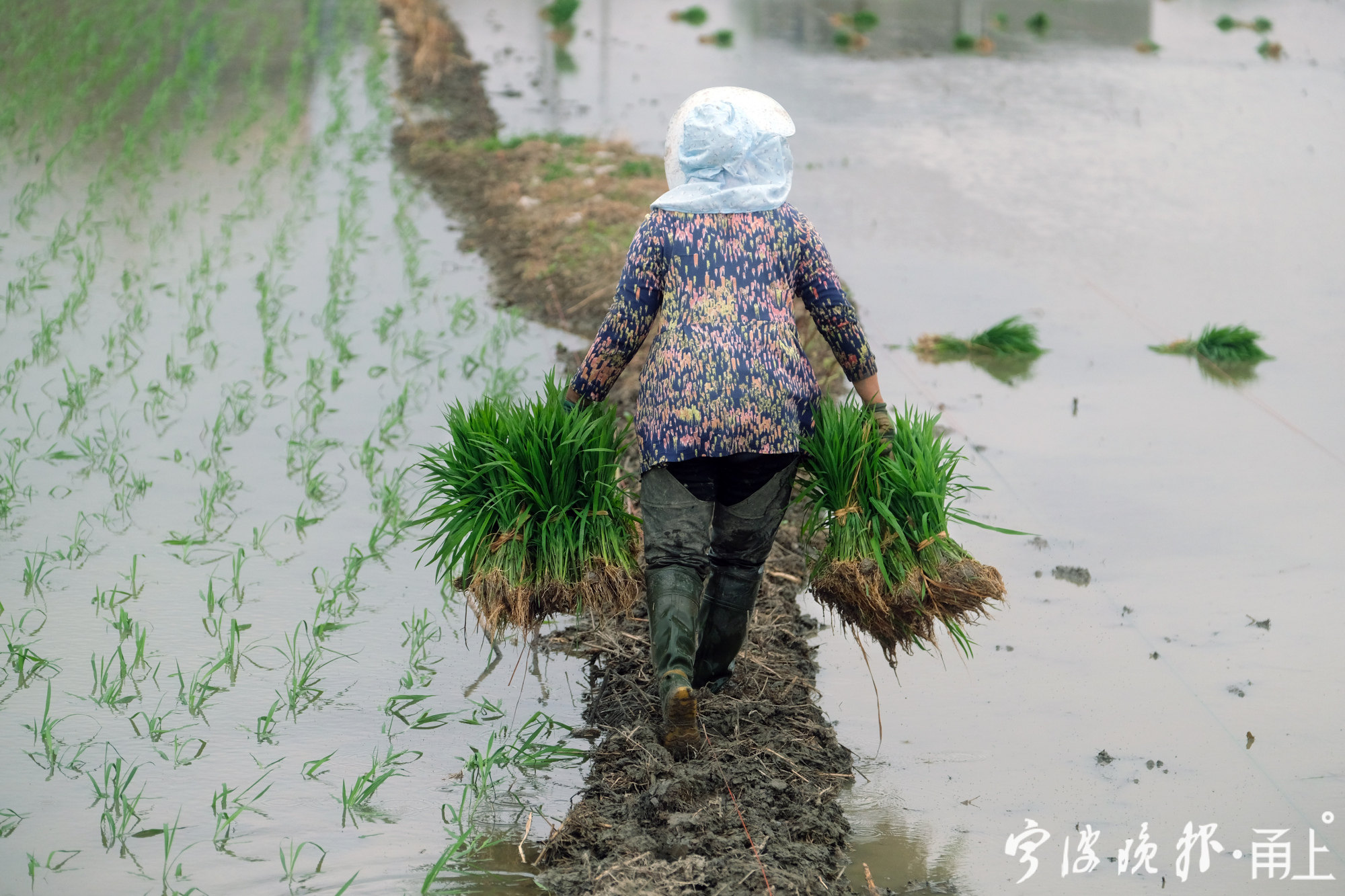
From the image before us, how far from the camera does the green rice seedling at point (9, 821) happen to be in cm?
282

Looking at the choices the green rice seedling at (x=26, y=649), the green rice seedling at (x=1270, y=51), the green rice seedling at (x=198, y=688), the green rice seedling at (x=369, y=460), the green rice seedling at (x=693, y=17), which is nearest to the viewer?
the green rice seedling at (x=198, y=688)

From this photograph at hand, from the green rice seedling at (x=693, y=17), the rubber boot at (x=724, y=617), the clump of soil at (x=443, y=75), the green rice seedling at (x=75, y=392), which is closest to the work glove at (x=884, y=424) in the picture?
the rubber boot at (x=724, y=617)

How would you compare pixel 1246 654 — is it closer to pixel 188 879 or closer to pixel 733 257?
pixel 733 257

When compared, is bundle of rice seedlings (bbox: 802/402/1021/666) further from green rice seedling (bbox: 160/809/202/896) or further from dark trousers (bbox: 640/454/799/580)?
green rice seedling (bbox: 160/809/202/896)

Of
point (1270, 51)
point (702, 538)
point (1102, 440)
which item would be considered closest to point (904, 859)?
point (702, 538)

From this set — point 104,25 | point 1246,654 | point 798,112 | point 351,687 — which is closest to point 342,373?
point 351,687

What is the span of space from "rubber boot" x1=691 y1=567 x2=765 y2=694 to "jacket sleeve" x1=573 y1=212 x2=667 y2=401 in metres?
0.55

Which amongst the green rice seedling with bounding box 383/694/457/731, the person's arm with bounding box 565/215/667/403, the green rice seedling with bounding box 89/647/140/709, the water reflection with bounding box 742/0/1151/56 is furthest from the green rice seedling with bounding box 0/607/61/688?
the water reflection with bounding box 742/0/1151/56

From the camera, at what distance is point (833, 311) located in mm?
3076

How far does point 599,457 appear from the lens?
3.22 m

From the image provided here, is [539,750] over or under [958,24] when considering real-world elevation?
over

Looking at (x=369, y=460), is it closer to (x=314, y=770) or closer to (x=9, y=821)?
(x=314, y=770)

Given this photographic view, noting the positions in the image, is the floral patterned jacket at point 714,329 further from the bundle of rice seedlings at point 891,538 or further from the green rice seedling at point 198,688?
the green rice seedling at point 198,688

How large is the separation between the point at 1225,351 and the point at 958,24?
1301 centimetres
